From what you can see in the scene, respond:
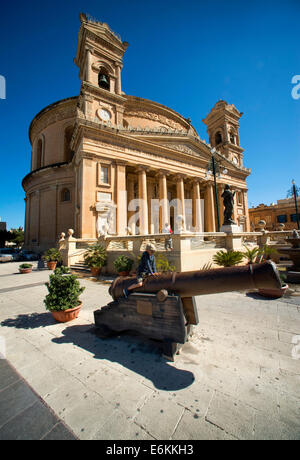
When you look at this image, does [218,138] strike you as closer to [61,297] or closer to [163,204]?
[163,204]

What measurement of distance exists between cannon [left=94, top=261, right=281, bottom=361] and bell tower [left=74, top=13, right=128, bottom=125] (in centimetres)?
1764

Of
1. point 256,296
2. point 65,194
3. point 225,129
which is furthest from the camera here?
point 225,129

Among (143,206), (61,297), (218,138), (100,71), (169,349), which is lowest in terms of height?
(169,349)

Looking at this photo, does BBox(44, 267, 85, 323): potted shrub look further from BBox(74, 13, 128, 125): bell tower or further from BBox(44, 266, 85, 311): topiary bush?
BBox(74, 13, 128, 125): bell tower

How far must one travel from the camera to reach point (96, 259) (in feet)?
30.9

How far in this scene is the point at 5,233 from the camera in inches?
1340

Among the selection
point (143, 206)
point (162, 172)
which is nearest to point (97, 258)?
point (143, 206)

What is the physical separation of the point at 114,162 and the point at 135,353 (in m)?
16.8

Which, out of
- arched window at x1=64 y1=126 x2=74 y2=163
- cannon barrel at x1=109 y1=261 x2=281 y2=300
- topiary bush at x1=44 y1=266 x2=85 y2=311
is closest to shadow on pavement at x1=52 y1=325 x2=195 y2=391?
topiary bush at x1=44 y1=266 x2=85 y2=311

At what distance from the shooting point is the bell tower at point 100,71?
56.2ft

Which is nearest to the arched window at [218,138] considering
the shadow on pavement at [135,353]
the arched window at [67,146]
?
the arched window at [67,146]

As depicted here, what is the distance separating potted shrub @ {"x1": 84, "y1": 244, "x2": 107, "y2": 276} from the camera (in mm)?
9234

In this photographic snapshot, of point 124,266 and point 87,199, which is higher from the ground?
point 87,199

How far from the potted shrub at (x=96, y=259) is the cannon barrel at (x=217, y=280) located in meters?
6.84
